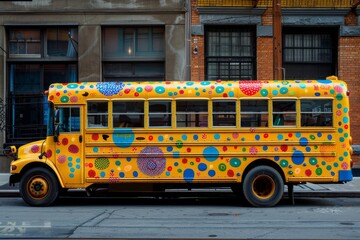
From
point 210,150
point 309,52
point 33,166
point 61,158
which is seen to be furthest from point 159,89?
point 309,52

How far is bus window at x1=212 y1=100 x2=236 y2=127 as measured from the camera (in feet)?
40.5

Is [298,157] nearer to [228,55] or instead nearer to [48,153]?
[48,153]

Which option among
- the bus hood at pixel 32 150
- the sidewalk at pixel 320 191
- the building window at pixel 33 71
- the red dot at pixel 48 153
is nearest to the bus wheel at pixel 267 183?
the sidewalk at pixel 320 191

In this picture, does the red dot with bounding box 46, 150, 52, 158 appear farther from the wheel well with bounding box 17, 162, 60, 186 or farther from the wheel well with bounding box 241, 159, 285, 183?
the wheel well with bounding box 241, 159, 285, 183

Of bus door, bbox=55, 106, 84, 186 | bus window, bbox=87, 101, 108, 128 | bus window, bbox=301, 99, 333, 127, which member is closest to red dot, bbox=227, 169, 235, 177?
bus window, bbox=301, 99, 333, 127

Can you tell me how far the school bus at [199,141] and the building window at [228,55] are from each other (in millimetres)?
6901

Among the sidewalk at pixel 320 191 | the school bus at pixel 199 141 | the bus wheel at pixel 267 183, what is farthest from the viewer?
the sidewalk at pixel 320 191

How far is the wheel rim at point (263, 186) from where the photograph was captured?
1223 centimetres

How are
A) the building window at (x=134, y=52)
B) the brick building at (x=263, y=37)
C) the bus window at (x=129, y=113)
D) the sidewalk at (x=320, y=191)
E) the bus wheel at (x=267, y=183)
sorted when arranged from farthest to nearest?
the building window at (x=134, y=52)
the brick building at (x=263, y=37)
the sidewalk at (x=320, y=191)
the bus window at (x=129, y=113)
the bus wheel at (x=267, y=183)

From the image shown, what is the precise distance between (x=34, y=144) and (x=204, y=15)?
28.7 feet

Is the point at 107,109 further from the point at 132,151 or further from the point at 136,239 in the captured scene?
the point at 136,239

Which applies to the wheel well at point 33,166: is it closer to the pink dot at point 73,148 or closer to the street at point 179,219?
the pink dot at point 73,148

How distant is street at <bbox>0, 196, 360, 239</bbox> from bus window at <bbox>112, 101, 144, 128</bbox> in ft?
6.47

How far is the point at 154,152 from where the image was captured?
12.3m
